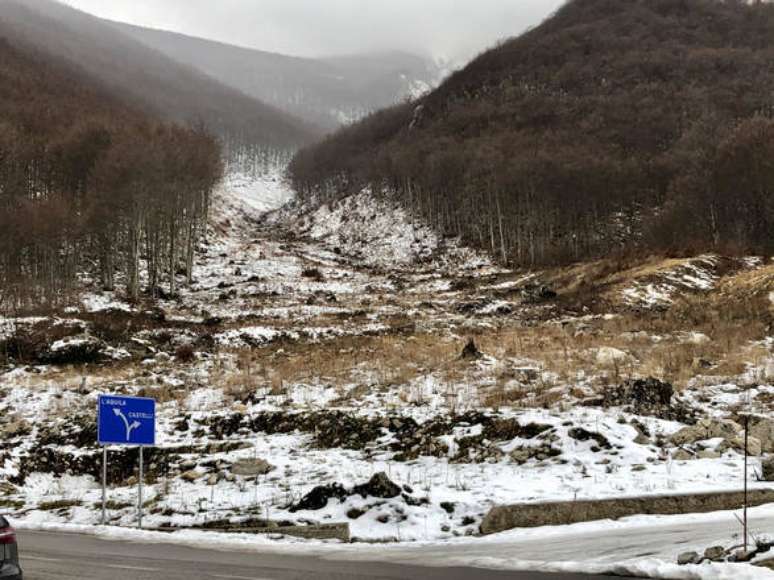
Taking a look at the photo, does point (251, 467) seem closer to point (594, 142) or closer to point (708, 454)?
point (708, 454)

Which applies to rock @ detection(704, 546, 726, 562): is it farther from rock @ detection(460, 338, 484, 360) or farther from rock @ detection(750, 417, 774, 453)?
rock @ detection(460, 338, 484, 360)

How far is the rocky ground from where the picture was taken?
1211cm

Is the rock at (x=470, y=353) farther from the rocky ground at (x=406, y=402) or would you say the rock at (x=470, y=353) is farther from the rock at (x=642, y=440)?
the rock at (x=642, y=440)

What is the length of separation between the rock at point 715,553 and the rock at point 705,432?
6378 mm

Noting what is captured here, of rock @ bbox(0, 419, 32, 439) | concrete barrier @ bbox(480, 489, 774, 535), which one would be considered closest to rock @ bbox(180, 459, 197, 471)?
rock @ bbox(0, 419, 32, 439)

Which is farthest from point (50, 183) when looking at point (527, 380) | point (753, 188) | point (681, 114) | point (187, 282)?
point (681, 114)

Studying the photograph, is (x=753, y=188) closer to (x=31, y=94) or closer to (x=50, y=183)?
(x=50, y=183)

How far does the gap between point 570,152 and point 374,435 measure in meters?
64.7

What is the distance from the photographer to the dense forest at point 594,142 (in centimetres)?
5247

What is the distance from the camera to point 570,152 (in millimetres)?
73125

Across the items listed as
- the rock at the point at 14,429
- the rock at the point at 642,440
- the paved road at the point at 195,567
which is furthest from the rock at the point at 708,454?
the rock at the point at 14,429

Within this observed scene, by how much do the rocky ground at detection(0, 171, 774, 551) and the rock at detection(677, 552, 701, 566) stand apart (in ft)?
12.1

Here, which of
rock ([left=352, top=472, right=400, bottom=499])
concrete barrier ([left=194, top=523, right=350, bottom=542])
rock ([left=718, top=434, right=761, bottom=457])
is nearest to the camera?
concrete barrier ([left=194, top=523, right=350, bottom=542])

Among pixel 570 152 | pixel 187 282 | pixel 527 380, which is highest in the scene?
pixel 570 152
